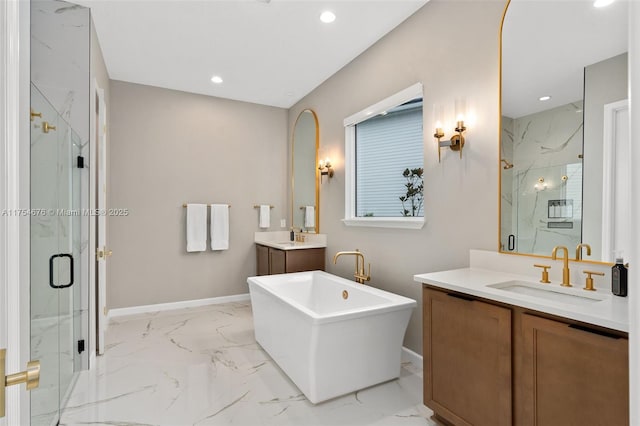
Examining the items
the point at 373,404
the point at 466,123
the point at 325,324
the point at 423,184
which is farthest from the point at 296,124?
the point at 373,404

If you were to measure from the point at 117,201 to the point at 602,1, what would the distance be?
448 centimetres

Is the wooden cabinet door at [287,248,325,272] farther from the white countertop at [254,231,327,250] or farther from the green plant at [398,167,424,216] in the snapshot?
the green plant at [398,167,424,216]

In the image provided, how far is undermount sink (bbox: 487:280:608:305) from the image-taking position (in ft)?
5.07

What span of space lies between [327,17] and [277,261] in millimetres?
2592

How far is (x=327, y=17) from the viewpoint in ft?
8.93

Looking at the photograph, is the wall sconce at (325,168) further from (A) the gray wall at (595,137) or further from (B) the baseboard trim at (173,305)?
(A) the gray wall at (595,137)

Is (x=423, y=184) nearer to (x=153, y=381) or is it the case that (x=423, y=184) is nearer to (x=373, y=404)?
(x=373, y=404)

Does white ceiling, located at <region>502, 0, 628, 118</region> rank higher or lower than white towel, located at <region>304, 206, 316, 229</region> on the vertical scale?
higher

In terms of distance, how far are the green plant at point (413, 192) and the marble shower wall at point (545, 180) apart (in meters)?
0.88

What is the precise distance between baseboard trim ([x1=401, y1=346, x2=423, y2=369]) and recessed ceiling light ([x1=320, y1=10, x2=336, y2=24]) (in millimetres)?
2771

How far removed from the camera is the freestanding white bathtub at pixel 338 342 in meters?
2.10

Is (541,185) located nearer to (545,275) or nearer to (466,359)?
(545,275)
